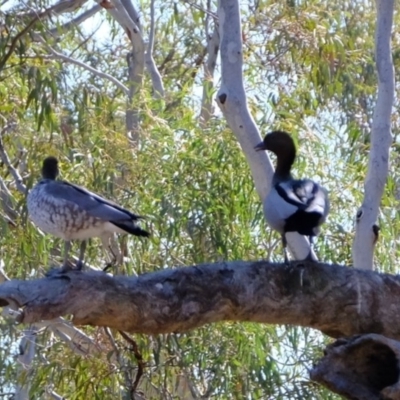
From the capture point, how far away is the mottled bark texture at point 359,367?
3.48 meters

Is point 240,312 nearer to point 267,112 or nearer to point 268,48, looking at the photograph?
point 267,112

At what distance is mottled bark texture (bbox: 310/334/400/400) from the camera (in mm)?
3482

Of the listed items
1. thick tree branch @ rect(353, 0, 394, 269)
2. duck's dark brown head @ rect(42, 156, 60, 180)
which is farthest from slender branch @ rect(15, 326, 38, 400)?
thick tree branch @ rect(353, 0, 394, 269)

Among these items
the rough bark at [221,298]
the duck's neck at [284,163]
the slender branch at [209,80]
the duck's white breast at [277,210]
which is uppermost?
the slender branch at [209,80]

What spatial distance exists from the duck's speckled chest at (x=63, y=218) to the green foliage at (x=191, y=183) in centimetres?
111

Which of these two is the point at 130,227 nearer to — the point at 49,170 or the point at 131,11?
the point at 49,170

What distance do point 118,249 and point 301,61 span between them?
67.3 inches

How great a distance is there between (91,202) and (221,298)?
110 cm

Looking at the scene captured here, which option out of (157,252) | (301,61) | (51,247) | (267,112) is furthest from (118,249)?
(301,61)

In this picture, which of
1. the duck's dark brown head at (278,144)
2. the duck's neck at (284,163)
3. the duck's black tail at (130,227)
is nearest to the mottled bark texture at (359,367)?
Answer: the duck's black tail at (130,227)

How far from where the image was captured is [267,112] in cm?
686

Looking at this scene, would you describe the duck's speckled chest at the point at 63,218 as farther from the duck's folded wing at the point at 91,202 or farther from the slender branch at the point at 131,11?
the slender branch at the point at 131,11

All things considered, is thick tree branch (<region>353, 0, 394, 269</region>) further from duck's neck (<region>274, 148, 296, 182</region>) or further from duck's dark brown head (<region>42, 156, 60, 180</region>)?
duck's dark brown head (<region>42, 156, 60, 180</region>)

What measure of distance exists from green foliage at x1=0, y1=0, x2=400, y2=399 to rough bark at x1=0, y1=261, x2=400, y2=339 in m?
1.86
